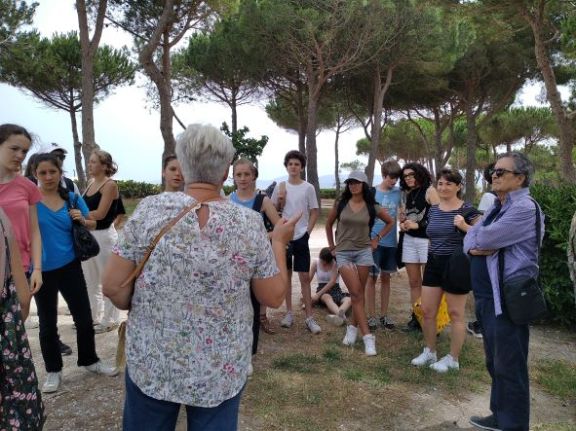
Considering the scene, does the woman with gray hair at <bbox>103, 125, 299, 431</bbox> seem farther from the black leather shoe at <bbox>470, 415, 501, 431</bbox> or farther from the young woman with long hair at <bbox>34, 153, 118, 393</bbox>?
the black leather shoe at <bbox>470, 415, 501, 431</bbox>

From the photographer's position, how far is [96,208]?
407 cm

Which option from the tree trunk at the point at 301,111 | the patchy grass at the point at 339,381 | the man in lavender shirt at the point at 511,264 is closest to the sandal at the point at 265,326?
the patchy grass at the point at 339,381

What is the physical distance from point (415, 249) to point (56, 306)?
295 centimetres

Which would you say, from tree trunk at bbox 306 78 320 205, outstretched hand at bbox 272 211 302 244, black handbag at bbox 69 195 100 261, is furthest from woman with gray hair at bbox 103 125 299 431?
tree trunk at bbox 306 78 320 205

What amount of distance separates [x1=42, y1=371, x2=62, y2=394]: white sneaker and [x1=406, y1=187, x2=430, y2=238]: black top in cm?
302

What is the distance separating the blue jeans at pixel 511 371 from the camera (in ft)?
8.28

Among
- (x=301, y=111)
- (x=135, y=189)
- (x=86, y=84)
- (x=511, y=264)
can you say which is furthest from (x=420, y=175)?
(x=135, y=189)

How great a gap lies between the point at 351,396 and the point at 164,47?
11676 mm

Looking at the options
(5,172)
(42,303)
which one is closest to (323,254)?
(42,303)

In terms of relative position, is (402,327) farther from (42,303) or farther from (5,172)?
(5,172)

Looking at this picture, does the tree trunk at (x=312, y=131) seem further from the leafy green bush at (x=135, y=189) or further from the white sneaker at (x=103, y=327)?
the white sneaker at (x=103, y=327)

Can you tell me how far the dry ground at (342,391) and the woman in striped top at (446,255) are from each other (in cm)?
33

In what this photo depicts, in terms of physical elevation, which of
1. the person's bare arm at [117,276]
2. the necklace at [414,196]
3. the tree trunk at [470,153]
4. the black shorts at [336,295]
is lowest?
the black shorts at [336,295]

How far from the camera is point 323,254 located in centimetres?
A: 542
